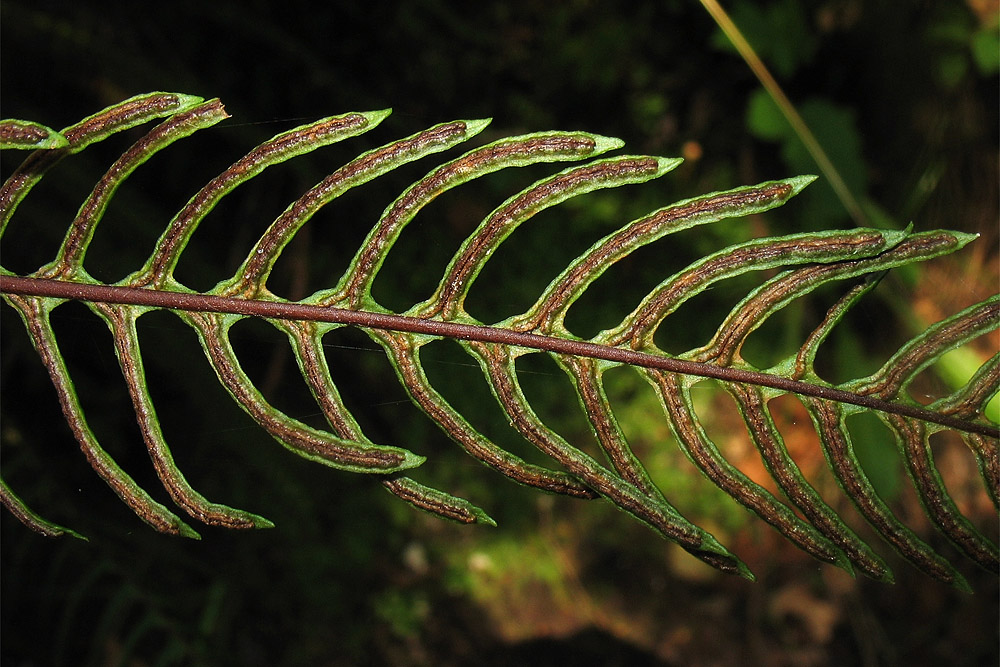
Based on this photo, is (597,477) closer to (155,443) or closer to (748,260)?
(748,260)

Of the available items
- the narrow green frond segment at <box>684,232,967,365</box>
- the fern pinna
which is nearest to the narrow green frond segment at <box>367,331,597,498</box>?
the fern pinna

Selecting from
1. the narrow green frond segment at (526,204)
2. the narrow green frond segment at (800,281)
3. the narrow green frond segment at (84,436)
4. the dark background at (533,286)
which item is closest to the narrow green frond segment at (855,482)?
the narrow green frond segment at (800,281)

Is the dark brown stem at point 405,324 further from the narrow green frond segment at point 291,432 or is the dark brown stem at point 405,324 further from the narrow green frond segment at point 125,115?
the narrow green frond segment at point 125,115

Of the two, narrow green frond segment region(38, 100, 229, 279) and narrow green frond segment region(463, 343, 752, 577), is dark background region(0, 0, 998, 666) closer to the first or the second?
narrow green frond segment region(38, 100, 229, 279)

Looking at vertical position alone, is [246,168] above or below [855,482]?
above

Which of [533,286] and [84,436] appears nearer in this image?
[84,436]

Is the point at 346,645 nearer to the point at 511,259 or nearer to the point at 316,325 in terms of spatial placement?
the point at 511,259

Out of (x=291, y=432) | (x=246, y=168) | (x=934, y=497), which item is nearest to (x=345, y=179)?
(x=246, y=168)
